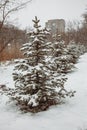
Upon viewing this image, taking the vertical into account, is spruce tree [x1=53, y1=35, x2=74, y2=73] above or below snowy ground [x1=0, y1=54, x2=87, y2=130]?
above

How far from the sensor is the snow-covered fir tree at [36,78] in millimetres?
7607

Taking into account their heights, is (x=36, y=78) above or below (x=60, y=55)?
above

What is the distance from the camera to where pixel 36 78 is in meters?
7.78

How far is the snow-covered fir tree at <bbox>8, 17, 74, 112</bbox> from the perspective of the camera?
7.61 metres

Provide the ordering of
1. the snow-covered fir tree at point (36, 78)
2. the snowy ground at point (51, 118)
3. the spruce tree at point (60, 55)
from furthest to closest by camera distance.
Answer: the spruce tree at point (60, 55), the snow-covered fir tree at point (36, 78), the snowy ground at point (51, 118)

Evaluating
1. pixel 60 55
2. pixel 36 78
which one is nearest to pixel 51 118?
pixel 36 78

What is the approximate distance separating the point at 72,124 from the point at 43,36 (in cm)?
282

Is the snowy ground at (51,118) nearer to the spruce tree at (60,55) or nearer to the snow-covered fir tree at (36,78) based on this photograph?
the snow-covered fir tree at (36,78)

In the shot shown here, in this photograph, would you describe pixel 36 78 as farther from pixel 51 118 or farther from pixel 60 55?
pixel 60 55

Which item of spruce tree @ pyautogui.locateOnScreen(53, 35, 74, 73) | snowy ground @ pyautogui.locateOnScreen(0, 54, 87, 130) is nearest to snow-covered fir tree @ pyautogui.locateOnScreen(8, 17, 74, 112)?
snowy ground @ pyautogui.locateOnScreen(0, 54, 87, 130)

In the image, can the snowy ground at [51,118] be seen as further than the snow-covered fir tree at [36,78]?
No

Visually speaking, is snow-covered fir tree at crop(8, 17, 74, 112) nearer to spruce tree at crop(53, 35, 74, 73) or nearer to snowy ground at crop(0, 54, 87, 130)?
snowy ground at crop(0, 54, 87, 130)

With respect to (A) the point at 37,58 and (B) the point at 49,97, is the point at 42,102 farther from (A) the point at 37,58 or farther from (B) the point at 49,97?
(A) the point at 37,58

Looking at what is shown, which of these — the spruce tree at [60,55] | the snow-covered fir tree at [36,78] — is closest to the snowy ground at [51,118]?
the snow-covered fir tree at [36,78]
